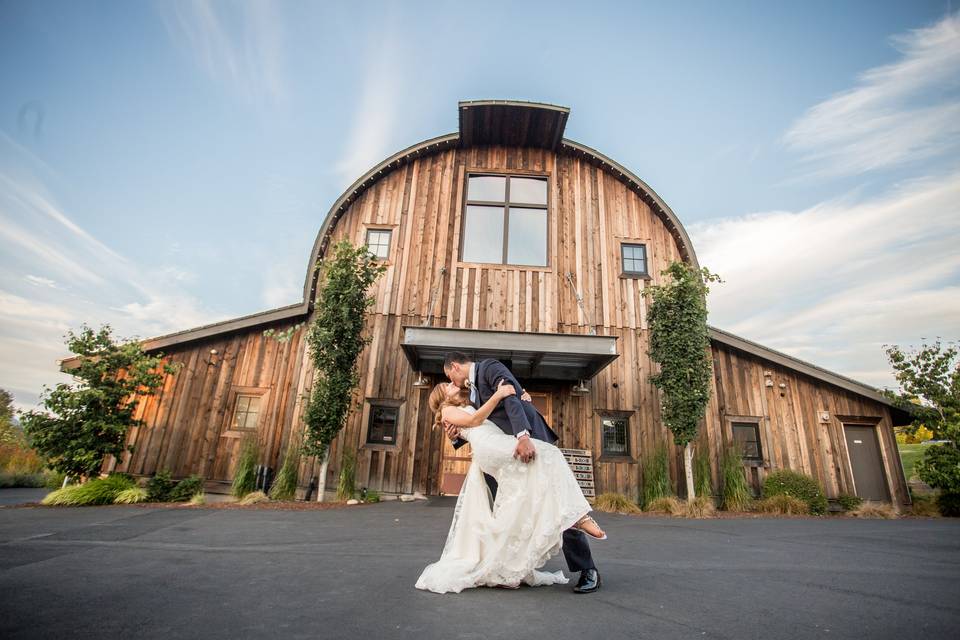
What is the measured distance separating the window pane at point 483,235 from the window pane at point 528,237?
290mm

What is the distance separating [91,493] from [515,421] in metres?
7.93

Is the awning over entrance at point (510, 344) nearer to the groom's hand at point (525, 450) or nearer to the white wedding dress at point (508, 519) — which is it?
the white wedding dress at point (508, 519)

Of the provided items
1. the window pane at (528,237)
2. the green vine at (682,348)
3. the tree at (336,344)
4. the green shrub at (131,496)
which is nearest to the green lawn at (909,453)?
the green vine at (682,348)

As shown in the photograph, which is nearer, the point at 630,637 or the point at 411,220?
the point at 630,637

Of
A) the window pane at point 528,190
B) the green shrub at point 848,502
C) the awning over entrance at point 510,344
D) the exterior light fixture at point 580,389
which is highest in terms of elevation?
the window pane at point 528,190

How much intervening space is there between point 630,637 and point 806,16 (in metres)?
11.1

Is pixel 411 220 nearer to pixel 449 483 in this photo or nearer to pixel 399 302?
pixel 399 302

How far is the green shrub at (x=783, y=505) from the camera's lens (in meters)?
7.77

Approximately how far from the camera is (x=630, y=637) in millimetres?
1966

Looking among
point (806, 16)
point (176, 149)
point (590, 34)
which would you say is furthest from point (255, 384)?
point (806, 16)

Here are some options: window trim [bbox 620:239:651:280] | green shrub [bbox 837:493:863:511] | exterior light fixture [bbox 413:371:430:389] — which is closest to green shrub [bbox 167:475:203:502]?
exterior light fixture [bbox 413:371:430:389]

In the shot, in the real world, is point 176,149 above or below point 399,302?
above

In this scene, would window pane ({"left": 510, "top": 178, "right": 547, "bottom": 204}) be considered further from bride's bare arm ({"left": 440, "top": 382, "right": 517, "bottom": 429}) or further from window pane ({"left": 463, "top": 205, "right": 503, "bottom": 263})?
bride's bare arm ({"left": 440, "top": 382, "right": 517, "bottom": 429})

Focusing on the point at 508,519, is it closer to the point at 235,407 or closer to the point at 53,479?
the point at 235,407
